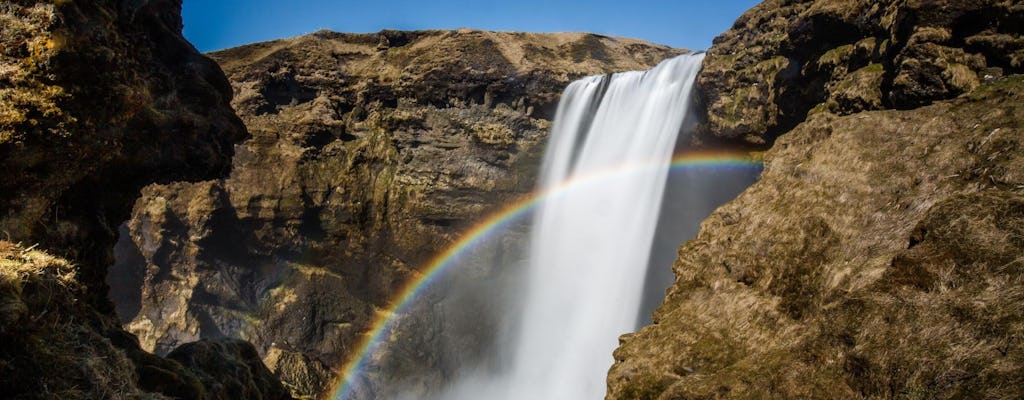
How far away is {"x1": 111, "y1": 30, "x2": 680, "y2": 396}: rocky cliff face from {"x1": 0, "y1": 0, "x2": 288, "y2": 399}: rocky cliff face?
2043cm

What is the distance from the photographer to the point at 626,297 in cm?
2544

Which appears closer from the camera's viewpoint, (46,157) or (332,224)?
(46,157)

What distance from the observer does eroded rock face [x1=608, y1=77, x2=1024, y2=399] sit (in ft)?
19.8

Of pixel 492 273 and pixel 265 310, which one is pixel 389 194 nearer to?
pixel 492 273

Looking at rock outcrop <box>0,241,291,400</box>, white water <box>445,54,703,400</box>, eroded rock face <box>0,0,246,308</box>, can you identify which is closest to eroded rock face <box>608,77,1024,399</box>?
rock outcrop <box>0,241,291,400</box>

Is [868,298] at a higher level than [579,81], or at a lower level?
lower

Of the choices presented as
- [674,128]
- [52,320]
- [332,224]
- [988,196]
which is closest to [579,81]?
[674,128]

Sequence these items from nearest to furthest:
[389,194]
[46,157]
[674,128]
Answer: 1. [46,157]
2. [674,128]
3. [389,194]

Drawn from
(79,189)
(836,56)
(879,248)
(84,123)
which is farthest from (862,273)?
(79,189)

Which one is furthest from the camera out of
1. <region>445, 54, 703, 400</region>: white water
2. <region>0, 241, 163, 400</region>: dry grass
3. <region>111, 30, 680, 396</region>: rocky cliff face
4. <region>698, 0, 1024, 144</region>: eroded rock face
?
<region>111, 30, 680, 396</region>: rocky cliff face

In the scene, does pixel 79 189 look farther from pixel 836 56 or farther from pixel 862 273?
pixel 836 56

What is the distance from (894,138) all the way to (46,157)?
572 inches

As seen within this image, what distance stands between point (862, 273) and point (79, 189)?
13.8 metres

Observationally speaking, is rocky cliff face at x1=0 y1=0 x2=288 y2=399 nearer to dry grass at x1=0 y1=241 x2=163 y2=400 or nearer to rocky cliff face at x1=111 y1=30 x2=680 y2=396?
dry grass at x1=0 y1=241 x2=163 y2=400
